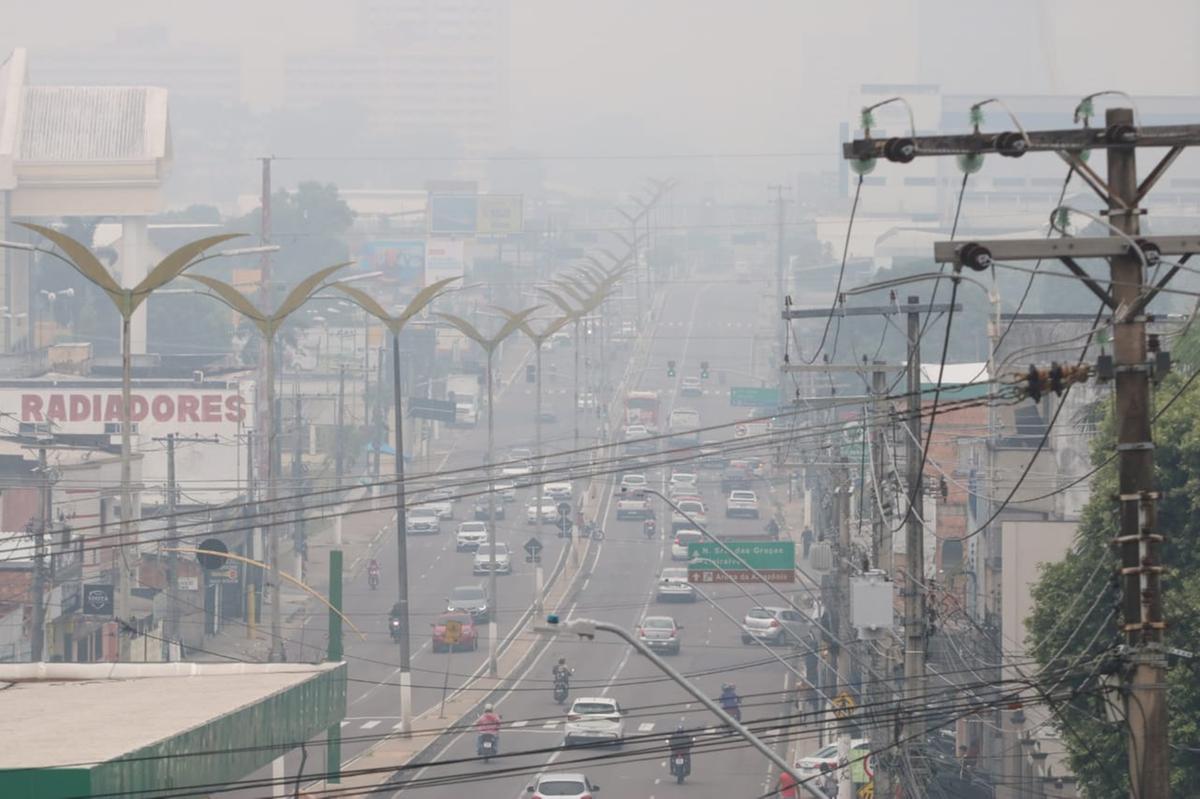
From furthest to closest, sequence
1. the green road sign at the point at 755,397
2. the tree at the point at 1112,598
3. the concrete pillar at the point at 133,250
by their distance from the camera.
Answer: the concrete pillar at the point at 133,250, the green road sign at the point at 755,397, the tree at the point at 1112,598

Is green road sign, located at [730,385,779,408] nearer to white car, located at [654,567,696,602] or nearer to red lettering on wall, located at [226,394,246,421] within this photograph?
red lettering on wall, located at [226,394,246,421]

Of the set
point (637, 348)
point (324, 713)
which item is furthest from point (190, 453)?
point (637, 348)

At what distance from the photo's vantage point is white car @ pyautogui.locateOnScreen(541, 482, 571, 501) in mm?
98344

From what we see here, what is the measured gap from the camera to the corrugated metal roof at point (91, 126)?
126625 mm

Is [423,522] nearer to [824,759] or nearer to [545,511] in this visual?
[545,511]

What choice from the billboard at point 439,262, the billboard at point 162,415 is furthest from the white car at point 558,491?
the billboard at point 439,262

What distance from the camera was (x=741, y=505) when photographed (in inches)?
3772

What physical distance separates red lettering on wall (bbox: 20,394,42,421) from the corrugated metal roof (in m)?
40.3

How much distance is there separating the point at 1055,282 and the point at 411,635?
11311 cm

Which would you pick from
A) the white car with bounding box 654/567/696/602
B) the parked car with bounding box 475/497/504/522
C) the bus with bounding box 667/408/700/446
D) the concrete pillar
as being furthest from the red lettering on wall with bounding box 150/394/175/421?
the concrete pillar

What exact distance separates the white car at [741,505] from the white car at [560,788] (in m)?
54.5

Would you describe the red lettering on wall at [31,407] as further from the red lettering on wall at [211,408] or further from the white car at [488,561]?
the white car at [488,561]

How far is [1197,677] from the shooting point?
3080cm

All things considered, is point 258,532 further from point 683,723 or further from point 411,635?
point 683,723
